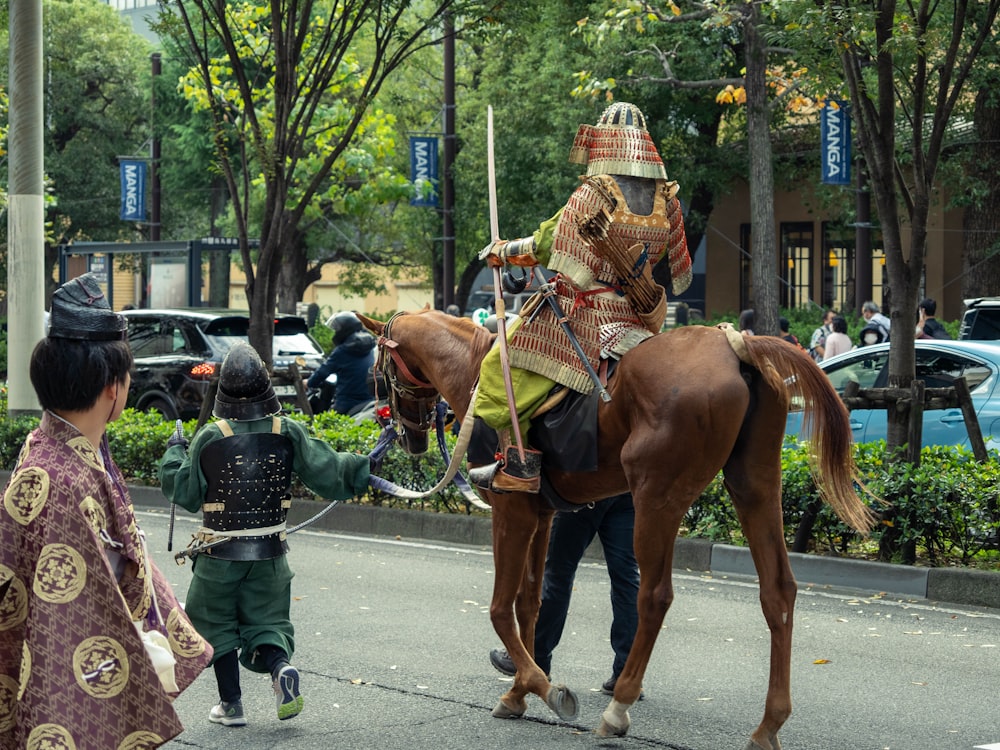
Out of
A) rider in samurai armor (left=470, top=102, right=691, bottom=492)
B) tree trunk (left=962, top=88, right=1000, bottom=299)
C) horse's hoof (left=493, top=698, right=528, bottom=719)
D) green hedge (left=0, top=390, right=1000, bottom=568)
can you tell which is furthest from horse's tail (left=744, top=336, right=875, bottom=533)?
tree trunk (left=962, top=88, right=1000, bottom=299)

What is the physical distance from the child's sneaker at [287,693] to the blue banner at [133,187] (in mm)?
32510

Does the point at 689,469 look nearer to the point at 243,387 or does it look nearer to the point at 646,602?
the point at 646,602

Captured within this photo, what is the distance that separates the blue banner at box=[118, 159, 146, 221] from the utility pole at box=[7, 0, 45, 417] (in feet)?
73.3

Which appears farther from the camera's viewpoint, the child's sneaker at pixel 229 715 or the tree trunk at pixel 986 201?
the tree trunk at pixel 986 201

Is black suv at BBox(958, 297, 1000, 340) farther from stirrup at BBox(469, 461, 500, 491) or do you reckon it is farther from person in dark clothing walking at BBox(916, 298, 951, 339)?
stirrup at BBox(469, 461, 500, 491)

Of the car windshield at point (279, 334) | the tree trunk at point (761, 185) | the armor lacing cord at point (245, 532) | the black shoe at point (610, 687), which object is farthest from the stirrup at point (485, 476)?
the tree trunk at point (761, 185)

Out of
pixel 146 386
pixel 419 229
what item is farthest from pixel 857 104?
pixel 419 229

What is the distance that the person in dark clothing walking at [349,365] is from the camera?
14.0 meters

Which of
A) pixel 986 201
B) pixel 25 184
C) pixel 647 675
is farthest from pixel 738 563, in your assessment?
pixel 986 201

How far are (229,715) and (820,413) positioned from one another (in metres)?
2.84

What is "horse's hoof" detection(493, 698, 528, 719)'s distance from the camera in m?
6.33

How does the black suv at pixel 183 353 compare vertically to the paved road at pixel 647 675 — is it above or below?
above

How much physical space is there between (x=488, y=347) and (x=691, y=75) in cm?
2034

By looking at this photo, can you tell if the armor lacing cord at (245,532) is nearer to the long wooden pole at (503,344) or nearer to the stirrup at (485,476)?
the stirrup at (485,476)
